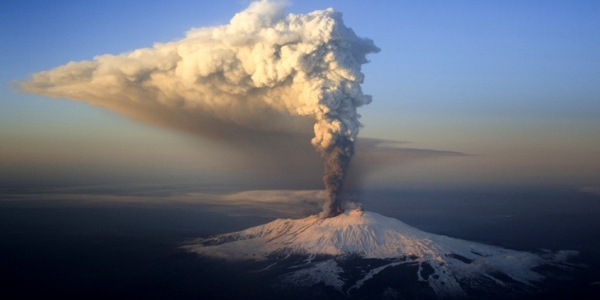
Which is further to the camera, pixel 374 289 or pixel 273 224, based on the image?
pixel 273 224

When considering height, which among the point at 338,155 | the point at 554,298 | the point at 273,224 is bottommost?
the point at 554,298

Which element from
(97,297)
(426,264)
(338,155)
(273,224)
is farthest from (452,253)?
(97,297)

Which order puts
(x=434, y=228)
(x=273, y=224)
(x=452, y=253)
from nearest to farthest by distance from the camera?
(x=452, y=253)
(x=273, y=224)
(x=434, y=228)

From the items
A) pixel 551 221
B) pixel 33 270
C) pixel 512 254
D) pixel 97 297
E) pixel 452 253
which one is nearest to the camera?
pixel 97 297

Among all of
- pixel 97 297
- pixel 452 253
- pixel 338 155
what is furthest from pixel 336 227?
pixel 97 297

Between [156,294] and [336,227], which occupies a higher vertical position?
[336,227]

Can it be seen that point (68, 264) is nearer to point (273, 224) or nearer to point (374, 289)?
point (273, 224)
